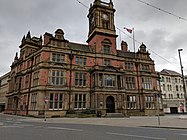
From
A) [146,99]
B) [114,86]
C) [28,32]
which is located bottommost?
[146,99]

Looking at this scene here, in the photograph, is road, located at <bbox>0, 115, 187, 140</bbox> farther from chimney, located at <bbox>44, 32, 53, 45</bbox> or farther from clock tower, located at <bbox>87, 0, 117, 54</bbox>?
clock tower, located at <bbox>87, 0, 117, 54</bbox>

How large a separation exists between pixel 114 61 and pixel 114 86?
623cm

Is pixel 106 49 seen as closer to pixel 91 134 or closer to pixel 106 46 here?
pixel 106 46

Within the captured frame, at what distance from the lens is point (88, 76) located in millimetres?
35125

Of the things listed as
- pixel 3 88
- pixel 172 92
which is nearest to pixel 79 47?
pixel 3 88

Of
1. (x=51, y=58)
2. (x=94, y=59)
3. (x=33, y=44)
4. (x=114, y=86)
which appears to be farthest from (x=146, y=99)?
(x=33, y=44)

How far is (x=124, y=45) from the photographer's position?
153 ft

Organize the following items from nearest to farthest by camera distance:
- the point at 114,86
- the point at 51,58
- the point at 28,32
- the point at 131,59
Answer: the point at 51,58, the point at 114,86, the point at 131,59, the point at 28,32

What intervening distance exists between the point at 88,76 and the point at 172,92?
4362 cm

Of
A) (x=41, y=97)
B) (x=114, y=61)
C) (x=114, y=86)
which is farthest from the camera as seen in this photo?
(x=114, y=61)

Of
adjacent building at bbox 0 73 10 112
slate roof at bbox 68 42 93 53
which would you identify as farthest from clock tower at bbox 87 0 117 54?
adjacent building at bbox 0 73 10 112

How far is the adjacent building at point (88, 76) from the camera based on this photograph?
104ft

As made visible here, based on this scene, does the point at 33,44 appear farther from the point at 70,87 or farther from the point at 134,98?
the point at 134,98

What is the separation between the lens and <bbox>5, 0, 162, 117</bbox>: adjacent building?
3167 centimetres
